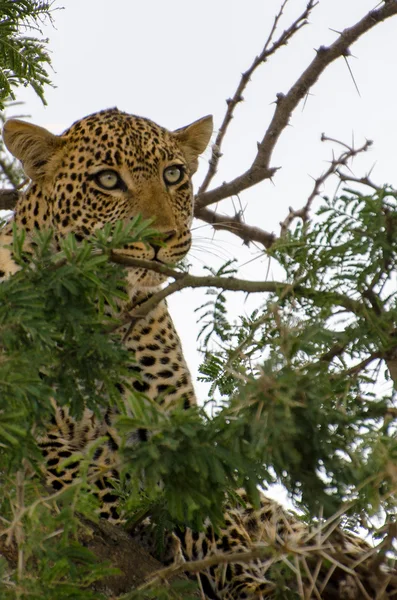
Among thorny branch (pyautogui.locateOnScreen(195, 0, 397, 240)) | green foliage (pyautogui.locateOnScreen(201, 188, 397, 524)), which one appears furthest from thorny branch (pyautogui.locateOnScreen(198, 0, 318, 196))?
green foliage (pyautogui.locateOnScreen(201, 188, 397, 524))

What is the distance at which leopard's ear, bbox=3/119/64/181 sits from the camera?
679 cm

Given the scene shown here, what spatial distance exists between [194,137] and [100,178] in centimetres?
108

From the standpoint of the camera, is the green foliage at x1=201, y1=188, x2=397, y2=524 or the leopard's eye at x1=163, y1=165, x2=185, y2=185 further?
the leopard's eye at x1=163, y1=165, x2=185, y2=185

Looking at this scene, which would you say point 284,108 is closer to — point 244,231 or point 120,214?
point 244,231

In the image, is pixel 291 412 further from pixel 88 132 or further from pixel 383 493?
pixel 88 132

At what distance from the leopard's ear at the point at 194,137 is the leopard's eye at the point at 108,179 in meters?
0.86

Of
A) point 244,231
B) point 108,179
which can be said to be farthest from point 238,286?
point 244,231

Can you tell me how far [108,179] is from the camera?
22.5 feet

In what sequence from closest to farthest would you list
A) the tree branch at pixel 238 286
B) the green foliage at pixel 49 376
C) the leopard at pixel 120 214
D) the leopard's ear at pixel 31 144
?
the green foliage at pixel 49 376, the tree branch at pixel 238 286, the leopard at pixel 120 214, the leopard's ear at pixel 31 144

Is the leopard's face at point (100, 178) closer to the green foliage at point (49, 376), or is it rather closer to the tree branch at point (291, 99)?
the tree branch at point (291, 99)

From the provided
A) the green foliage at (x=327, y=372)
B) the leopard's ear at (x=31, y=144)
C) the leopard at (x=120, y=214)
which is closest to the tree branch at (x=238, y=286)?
the green foliage at (x=327, y=372)

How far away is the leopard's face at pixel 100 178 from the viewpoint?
22.0ft

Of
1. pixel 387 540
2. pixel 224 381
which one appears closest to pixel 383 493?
pixel 387 540

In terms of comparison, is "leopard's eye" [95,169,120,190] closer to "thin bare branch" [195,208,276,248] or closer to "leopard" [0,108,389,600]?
"leopard" [0,108,389,600]
